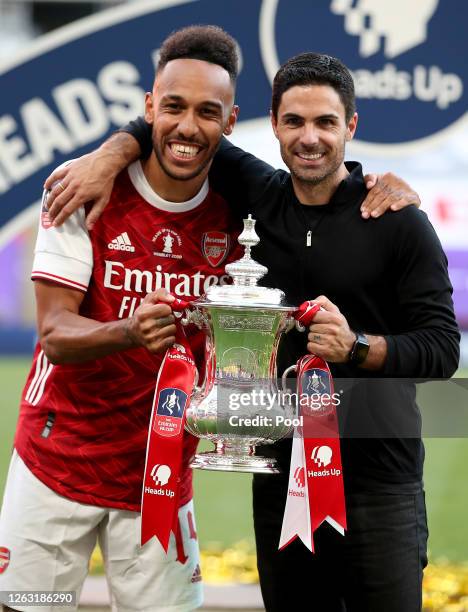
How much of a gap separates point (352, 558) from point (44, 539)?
86 cm

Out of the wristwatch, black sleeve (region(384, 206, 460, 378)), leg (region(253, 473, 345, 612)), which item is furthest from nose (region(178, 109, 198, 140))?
leg (region(253, 473, 345, 612))

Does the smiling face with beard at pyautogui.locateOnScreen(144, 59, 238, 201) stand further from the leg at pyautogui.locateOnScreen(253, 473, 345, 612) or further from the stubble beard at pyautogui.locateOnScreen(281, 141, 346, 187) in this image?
the leg at pyautogui.locateOnScreen(253, 473, 345, 612)

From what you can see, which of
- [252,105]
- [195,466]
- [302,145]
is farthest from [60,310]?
[252,105]

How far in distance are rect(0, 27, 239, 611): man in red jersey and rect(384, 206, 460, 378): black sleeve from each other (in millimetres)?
545

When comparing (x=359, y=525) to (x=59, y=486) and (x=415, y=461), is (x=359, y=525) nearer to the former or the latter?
(x=415, y=461)

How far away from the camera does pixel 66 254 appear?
3105 millimetres

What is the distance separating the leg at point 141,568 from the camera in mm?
3156

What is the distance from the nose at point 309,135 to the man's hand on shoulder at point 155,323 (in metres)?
0.54

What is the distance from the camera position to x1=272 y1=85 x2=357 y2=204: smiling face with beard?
292 centimetres

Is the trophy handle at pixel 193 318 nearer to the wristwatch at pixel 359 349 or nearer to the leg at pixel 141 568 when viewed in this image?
the wristwatch at pixel 359 349

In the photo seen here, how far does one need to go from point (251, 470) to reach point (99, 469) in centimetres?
59

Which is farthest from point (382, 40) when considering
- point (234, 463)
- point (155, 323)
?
point (234, 463)

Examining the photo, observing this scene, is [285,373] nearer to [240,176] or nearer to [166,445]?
[166,445]

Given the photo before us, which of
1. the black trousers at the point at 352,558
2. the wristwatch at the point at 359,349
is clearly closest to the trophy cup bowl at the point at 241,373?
the wristwatch at the point at 359,349
